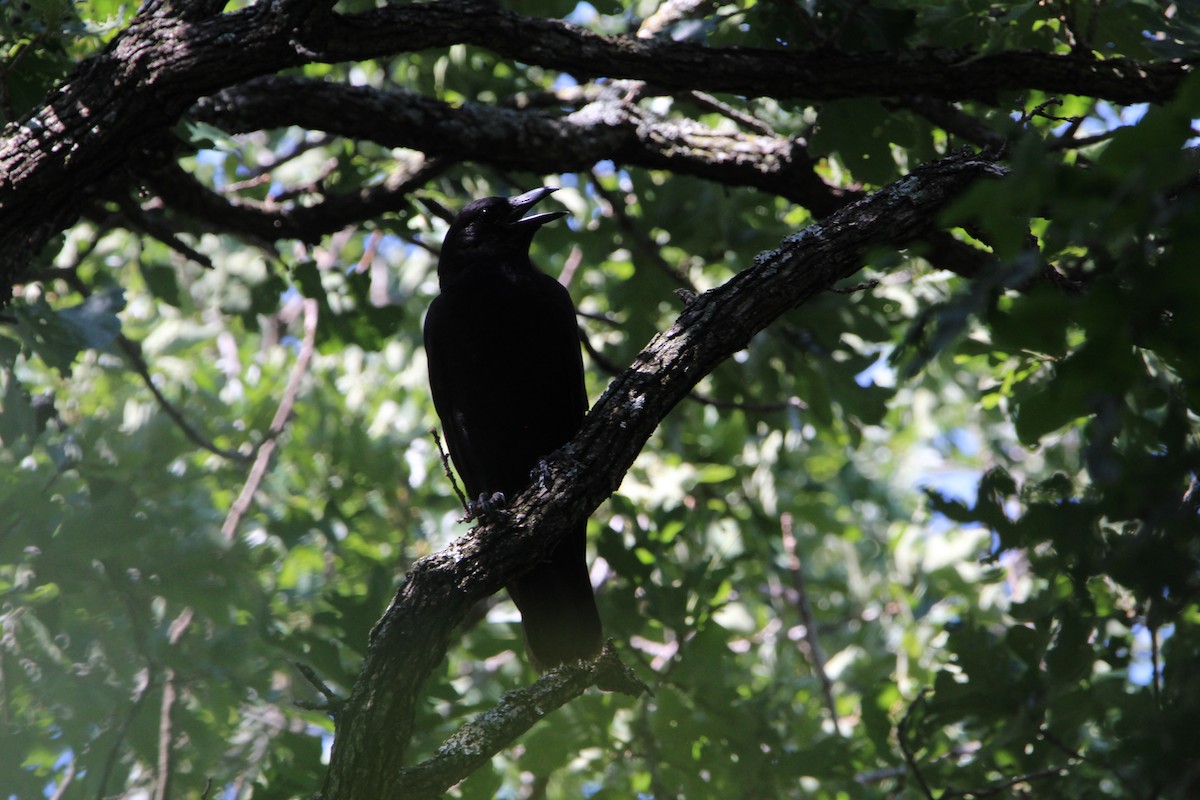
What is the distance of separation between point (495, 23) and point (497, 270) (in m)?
1.09

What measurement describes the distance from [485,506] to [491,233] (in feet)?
Result: 6.63

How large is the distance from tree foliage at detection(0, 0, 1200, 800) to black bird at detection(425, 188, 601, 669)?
1.09ft

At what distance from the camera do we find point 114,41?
2.85m

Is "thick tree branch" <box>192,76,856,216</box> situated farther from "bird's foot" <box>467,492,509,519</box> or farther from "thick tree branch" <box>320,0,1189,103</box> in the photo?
"bird's foot" <box>467,492,509,519</box>

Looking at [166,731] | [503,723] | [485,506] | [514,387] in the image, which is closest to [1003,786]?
[503,723]

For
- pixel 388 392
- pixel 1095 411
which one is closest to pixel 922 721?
pixel 1095 411

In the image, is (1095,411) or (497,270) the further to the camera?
(497,270)

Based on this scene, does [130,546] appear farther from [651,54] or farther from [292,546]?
[651,54]

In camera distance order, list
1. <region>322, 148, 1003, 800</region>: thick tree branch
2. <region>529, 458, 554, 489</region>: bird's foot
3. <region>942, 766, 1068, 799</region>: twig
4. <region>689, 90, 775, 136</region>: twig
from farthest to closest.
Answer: <region>689, 90, 775, 136</region>: twig < <region>942, 766, 1068, 799</region>: twig < <region>529, 458, 554, 489</region>: bird's foot < <region>322, 148, 1003, 800</region>: thick tree branch

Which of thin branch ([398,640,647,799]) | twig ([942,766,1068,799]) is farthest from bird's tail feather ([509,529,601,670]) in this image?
twig ([942,766,1068,799])

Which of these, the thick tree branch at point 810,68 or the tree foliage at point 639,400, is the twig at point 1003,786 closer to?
the tree foliage at point 639,400

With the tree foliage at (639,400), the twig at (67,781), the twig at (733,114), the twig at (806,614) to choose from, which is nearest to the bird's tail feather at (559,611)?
the tree foliage at (639,400)

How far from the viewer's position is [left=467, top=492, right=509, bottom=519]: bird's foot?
253 cm

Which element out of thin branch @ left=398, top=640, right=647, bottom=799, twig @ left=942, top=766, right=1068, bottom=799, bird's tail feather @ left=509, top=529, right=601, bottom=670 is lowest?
twig @ left=942, top=766, right=1068, bottom=799
